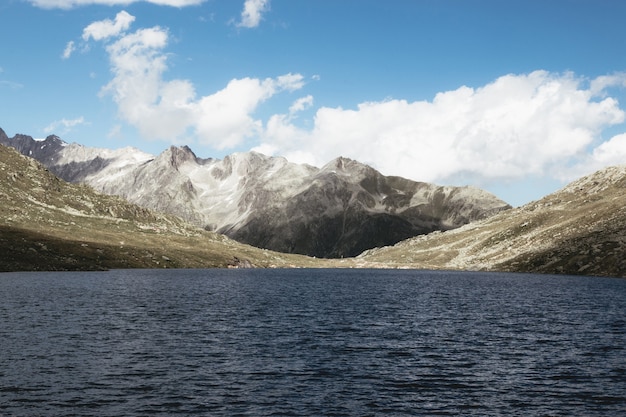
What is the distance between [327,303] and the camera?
359 ft

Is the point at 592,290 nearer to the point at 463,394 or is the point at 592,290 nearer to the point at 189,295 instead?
the point at 189,295

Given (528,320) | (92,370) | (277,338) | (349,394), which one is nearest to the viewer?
(349,394)

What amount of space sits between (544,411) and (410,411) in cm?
890

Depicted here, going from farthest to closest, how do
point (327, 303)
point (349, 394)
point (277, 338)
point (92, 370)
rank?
point (327, 303)
point (277, 338)
point (92, 370)
point (349, 394)

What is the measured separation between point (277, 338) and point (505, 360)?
2504cm

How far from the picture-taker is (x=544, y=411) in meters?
36.4

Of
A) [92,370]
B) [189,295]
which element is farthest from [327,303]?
[92,370]

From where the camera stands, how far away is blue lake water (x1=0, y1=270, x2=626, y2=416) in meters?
37.2

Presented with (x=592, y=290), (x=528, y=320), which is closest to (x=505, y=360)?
(x=528, y=320)

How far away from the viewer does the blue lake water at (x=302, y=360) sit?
1465 inches

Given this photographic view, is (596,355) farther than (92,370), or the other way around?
(596,355)

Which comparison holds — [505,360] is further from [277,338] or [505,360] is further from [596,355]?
[277,338]

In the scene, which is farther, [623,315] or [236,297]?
[236,297]

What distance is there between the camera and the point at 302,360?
5181 cm
